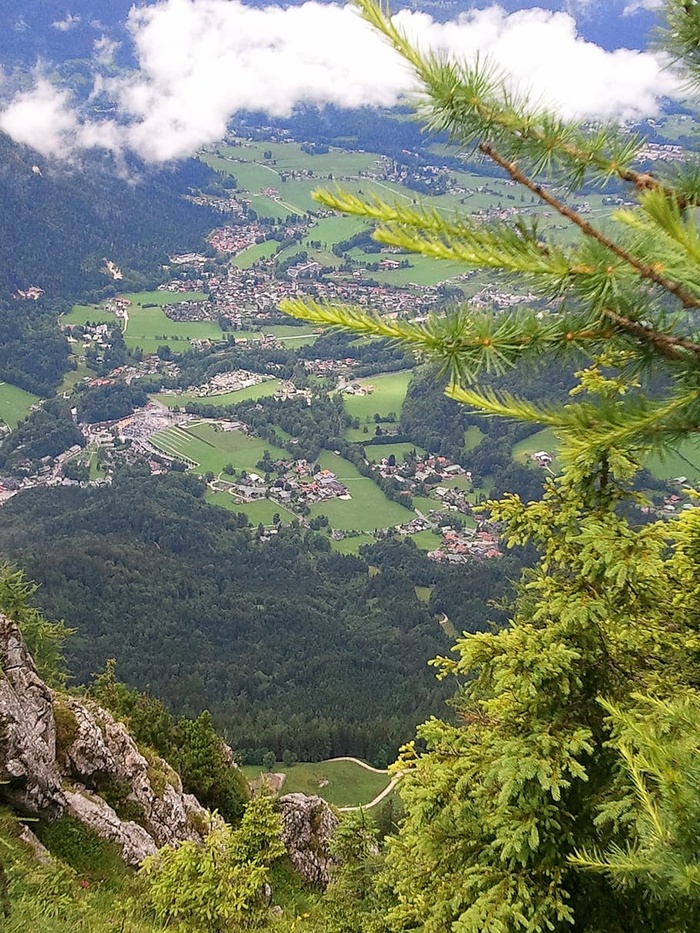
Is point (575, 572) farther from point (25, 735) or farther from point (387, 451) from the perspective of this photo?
point (387, 451)

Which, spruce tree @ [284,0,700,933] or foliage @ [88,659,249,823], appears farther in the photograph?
foliage @ [88,659,249,823]

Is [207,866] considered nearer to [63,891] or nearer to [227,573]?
[63,891]

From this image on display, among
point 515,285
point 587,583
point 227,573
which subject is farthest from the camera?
point 227,573

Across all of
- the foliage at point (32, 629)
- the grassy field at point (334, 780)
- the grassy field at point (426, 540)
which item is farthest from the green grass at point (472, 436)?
the foliage at point (32, 629)

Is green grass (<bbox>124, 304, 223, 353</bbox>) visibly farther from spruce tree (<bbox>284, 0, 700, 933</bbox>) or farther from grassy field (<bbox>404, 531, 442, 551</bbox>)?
spruce tree (<bbox>284, 0, 700, 933</bbox>)

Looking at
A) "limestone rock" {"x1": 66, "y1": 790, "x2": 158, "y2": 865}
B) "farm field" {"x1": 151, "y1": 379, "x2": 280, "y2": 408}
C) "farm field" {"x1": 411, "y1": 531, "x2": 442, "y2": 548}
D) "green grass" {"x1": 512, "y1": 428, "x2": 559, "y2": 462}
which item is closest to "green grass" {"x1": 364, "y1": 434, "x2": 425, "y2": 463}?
"green grass" {"x1": 512, "y1": 428, "x2": 559, "y2": 462}

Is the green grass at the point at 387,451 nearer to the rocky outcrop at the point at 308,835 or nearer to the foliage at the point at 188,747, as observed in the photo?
the foliage at the point at 188,747

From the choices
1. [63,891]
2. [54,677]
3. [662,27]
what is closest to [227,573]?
[54,677]
